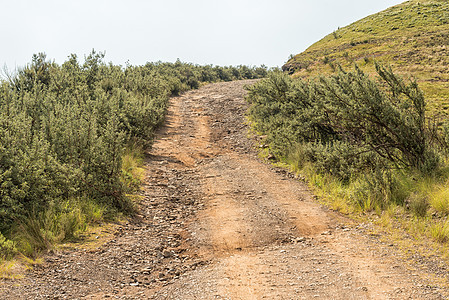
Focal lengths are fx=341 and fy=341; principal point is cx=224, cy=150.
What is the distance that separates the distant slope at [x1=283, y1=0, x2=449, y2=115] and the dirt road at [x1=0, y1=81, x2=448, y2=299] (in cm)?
809

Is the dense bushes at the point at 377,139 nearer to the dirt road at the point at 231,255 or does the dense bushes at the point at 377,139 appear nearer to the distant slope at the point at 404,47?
the dirt road at the point at 231,255

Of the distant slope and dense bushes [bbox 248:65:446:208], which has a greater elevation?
the distant slope

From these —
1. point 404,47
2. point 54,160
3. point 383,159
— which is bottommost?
point 383,159

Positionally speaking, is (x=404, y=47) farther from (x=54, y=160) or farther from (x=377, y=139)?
(x=54, y=160)

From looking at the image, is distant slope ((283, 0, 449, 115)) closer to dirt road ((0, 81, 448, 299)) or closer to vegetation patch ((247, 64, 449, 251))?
vegetation patch ((247, 64, 449, 251))

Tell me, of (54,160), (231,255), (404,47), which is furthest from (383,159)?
(404,47)

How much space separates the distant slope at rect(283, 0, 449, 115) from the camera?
23.4m

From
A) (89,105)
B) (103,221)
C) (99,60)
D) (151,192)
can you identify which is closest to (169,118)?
(99,60)

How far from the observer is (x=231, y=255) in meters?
5.27

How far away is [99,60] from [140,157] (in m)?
9.59

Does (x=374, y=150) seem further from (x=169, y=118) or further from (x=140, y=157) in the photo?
(x=169, y=118)

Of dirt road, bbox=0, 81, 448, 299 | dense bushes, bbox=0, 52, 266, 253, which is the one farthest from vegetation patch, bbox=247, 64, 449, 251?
dense bushes, bbox=0, 52, 266, 253

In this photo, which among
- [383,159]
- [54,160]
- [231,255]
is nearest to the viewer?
[231,255]

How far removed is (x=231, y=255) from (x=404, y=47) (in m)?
36.7
